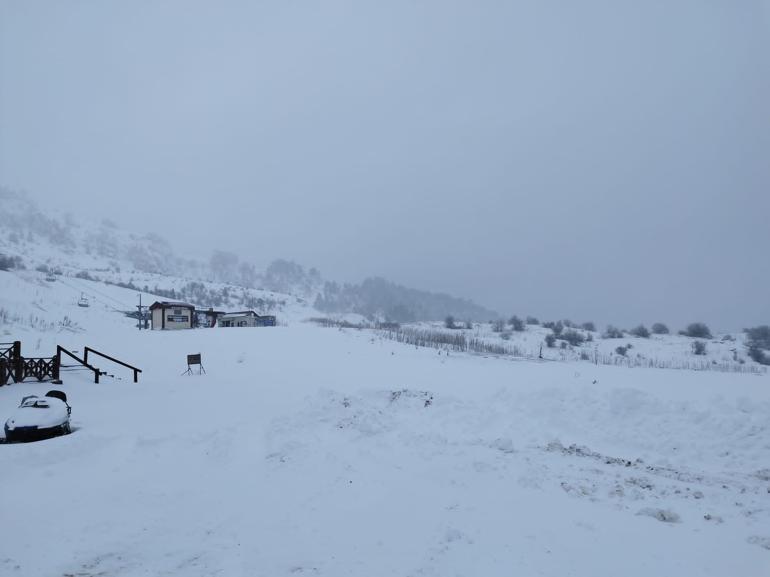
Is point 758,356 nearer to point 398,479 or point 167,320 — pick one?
point 398,479

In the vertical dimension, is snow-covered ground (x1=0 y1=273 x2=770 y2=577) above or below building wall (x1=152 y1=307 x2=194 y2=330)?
below

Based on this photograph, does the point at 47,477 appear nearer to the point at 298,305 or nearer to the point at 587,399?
the point at 587,399

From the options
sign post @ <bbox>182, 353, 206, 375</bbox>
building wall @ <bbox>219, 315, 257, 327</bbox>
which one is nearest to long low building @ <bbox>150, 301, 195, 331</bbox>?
building wall @ <bbox>219, 315, 257, 327</bbox>

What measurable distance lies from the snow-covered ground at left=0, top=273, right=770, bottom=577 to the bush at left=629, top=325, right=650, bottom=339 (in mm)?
48989

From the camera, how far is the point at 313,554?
22.1 ft

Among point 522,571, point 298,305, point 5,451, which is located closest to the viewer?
point 522,571

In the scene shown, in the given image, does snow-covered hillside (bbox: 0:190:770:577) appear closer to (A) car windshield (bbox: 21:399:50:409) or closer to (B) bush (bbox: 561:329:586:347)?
(A) car windshield (bbox: 21:399:50:409)

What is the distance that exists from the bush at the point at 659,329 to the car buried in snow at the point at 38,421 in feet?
235

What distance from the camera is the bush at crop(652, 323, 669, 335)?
65.0 meters

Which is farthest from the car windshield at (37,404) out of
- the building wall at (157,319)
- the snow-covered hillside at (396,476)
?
the building wall at (157,319)

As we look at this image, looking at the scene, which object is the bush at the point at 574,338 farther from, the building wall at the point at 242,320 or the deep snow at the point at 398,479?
the building wall at the point at 242,320

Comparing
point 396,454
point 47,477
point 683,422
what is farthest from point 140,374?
point 683,422

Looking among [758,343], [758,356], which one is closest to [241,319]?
[758,356]

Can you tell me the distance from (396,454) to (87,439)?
773 centimetres
